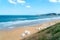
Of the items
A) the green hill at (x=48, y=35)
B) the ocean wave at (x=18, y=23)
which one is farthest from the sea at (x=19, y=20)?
the green hill at (x=48, y=35)

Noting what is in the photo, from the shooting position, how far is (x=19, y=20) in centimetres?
176

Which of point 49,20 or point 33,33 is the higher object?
point 49,20

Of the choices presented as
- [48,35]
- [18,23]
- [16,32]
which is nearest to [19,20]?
[18,23]

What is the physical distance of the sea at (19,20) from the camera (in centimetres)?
174

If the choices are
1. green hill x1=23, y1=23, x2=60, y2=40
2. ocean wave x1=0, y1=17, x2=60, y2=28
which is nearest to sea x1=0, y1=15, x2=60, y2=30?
ocean wave x1=0, y1=17, x2=60, y2=28

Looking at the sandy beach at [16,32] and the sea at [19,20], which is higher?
the sea at [19,20]

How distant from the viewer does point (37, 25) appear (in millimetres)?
1771

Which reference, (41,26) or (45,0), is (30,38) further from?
(45,0)

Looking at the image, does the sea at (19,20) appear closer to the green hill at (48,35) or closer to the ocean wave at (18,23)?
the ocean wave at (18,23)

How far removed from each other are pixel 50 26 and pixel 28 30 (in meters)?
0.26

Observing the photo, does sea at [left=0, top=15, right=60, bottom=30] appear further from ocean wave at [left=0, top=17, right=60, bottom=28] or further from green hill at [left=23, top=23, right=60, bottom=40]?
green hill at [left=23, top=23, right=60, bottom=40]

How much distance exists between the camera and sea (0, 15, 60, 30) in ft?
5.71

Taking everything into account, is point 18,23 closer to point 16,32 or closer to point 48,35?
point 16,32

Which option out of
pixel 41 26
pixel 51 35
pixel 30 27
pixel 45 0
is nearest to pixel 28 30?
pixel 30 27
